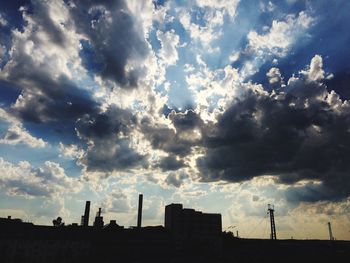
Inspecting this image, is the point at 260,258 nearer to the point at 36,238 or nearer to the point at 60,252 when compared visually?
the point at 60,252

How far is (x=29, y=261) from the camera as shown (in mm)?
56281

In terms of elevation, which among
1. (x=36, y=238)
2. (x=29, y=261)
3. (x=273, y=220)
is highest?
(x=273, y=220)

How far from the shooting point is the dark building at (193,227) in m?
78.9

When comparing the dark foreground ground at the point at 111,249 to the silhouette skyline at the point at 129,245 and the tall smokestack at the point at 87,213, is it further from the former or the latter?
the tall smokestack at the point at 87,213

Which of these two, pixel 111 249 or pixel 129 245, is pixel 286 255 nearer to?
pixel 129 245

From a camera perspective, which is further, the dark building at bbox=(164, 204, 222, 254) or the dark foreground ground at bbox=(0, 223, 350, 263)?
the dark building at bbox=(164, 204, 222, 254)

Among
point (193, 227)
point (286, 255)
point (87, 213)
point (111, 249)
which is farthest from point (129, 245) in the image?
point (286, 255)

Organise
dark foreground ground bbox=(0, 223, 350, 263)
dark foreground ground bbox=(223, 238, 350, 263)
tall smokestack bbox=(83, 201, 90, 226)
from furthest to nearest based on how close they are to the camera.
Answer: tall smokestack bbox=(83, 201, 90, 226) < dark foreground ground bbox=(223, 238, 350, 263) < dark foreground ground bbox=(0, 223, 350, 263)

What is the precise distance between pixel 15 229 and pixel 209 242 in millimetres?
43253

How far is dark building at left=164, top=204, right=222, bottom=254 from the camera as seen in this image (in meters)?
78.9

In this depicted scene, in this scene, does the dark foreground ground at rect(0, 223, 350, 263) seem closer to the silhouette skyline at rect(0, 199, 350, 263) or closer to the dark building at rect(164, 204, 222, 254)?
the silhouette skyline at rect(0, 199, 350, 263)

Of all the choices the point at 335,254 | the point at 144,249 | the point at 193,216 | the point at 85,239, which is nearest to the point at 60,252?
the point at 85,239

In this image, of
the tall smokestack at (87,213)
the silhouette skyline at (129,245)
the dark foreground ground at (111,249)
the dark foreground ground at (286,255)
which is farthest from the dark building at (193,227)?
the tall smokestack at (87,213)

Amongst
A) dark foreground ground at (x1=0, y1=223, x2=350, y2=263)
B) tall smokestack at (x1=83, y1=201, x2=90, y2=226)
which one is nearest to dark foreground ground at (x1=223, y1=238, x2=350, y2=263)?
dark foreground ground at (x1=0, y1=223, x2=350, y2=263)
